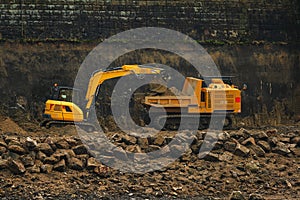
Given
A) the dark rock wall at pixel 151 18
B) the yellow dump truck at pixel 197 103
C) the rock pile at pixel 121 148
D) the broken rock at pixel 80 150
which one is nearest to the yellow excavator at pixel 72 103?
the yellow dump truck at pixel 197 103

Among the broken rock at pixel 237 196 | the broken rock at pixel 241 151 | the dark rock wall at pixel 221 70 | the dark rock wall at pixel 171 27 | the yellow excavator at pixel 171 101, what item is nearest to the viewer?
the broken rock at pixel 237 196

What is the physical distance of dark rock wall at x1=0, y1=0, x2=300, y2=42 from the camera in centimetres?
2552

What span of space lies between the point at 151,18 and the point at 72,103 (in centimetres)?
571

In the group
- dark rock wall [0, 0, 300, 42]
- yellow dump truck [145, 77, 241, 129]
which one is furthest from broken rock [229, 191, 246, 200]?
dark rock wall [0, 0, 300, 42]

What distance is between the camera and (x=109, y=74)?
22.6 metres

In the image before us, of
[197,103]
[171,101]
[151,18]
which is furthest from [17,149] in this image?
[151,18]

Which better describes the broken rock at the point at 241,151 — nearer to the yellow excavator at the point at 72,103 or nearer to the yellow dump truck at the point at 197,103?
the yellow dump truck at the point at 197,103

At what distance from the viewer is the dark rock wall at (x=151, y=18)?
25516 millimetres

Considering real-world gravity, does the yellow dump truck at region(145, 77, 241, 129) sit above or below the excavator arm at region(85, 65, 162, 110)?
below

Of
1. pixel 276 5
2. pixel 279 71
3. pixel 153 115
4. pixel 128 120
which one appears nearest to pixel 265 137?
pixel 153 115

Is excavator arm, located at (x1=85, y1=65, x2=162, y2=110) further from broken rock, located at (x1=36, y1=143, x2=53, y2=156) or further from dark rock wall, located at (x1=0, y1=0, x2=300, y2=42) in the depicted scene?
broken rock, located at (x1=36, y1=143, x2=53, y2=156)

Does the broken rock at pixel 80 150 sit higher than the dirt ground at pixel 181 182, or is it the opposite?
the broken rock at pixel 80 150

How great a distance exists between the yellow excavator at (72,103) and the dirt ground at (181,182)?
5.26 metres

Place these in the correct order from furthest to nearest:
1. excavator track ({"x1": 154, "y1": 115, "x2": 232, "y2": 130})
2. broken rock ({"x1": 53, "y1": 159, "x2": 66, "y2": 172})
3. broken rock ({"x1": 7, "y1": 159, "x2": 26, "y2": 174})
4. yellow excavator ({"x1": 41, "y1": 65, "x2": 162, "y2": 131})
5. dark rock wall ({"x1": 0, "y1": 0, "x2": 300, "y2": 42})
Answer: dark rock wall ({"x1": 0, "y1": 0, "x2": 300, "y2": 42})
excavator track ({"x1": 154, "y1": 115, "x2": 232, "y2": 130})
yellow excavator ({"x1": 41, "y1": 65, "x2": 162, "y2": 131})
broken rock ({"x1": 53, "y1": 159, "x2": 66, "y2": 172})
broken rock ({"x1": 7, "y1": 159, "x2": 26, "y2": 174})
